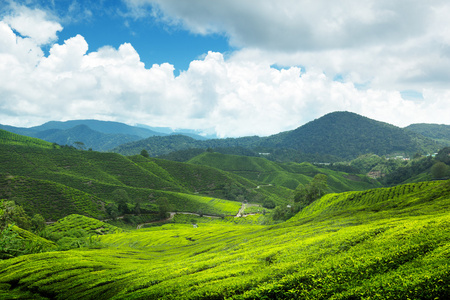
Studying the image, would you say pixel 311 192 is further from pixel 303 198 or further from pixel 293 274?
pixel 293 274

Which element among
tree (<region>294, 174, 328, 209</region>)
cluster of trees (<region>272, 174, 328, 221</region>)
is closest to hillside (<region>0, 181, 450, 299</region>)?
cluster of trees (<region>272, 174, 328, 221</region>)

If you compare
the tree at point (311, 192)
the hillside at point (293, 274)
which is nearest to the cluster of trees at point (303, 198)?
the tree at point (311, 192)

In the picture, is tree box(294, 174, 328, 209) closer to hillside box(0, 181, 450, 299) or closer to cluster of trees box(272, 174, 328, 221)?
cluster of trees box(272, 174, 328, 221)

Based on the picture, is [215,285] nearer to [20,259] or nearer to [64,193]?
[20,259]

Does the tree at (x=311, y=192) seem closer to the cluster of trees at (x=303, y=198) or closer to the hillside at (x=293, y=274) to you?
the cluster of trees at (x=303, y=198)

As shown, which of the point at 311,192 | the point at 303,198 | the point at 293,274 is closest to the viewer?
the point at 293,274

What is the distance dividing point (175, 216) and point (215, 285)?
14151cm

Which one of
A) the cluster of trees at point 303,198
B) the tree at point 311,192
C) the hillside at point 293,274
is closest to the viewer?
the hillside at point 293,274

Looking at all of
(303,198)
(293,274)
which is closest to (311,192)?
(303,198)

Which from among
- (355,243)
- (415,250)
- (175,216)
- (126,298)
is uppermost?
(415,250)

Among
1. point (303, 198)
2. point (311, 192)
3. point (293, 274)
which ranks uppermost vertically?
point (293, 274)

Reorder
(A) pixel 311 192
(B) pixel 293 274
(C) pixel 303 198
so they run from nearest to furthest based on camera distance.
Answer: (B) pixel 293 274, (A) pixel 311 192, (C) pixel 303 198

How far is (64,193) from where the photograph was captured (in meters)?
140

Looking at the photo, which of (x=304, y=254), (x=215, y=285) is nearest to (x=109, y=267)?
(x=215, y=285)
